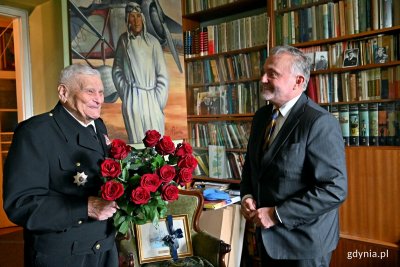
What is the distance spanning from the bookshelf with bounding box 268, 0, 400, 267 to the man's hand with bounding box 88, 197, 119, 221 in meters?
1.86

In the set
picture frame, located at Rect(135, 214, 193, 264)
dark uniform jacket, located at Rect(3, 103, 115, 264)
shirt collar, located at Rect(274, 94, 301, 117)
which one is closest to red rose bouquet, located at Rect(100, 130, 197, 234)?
dark uniform jacket, located at Rect(3, 103, 115, 264)

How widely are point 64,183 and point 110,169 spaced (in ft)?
0.83

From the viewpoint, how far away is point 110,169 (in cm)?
115

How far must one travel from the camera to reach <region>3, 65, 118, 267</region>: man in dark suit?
1.18 metres

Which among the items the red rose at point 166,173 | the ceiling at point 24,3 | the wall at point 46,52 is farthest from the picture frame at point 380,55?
the ceiling at point 24,3

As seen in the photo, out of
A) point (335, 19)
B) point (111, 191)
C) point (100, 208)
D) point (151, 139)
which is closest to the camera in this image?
point (111, 191)

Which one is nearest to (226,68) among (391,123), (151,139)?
(391,123)

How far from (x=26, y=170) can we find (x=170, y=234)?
4.57 feet

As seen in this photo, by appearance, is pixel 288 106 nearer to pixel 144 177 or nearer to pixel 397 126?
pixel 144 177

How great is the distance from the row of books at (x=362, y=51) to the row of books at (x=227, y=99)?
24.5 inches

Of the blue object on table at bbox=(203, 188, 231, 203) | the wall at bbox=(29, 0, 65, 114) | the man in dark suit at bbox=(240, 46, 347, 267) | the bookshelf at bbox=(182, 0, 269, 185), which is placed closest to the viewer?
the man in dark suit at bbox=(240, 46, 347, 267)

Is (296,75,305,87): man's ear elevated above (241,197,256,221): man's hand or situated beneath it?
elevated above

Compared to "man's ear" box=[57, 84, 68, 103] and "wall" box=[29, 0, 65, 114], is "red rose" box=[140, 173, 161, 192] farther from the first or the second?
"wall" box=[29, 0, 65, 114]

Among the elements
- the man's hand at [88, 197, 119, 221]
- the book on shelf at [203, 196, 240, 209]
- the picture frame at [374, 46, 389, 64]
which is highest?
the picture frame at [374, 46, 389, 64]
